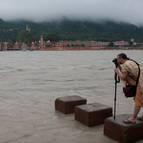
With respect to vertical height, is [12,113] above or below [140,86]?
below

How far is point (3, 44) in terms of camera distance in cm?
19338

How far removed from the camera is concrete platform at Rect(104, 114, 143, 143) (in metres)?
5.46

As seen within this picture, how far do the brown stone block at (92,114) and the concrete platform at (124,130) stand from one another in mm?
916

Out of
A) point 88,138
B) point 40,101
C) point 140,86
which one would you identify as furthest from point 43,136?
point 40,101

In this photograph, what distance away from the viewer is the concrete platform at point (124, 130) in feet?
17.9

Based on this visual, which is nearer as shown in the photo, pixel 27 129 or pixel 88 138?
pixel 88 138

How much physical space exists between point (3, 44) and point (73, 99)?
635ft

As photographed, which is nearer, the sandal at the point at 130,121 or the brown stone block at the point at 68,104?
the sandal at the point at 130,121

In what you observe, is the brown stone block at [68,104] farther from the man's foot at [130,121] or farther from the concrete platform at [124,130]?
the man's foot at [130,121]

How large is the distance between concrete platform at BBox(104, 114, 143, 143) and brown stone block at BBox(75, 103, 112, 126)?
Result: 3.01ft

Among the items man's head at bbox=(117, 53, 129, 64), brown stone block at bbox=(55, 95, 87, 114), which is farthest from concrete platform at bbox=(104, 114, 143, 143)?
brown stone block at bbox=(55, 95, 87, 114)

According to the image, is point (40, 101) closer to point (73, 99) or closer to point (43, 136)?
point (73, 99)

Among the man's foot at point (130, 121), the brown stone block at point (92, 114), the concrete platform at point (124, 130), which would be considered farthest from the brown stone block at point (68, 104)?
the man's foot at point (130, 121)

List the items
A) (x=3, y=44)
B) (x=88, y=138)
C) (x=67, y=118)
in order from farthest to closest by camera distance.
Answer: (x=3, y=44) → (x=67, y=118) → (x=88, y=138)
